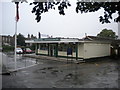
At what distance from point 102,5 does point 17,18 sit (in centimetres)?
1211

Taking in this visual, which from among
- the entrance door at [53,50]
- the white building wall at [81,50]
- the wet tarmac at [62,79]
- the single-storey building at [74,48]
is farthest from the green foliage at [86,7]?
the entrance door at [53,50]

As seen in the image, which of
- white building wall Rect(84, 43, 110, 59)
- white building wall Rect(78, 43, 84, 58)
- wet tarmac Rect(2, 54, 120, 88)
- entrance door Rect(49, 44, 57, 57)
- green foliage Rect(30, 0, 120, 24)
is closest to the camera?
green foliage Rect(30, 0, 120, 24)

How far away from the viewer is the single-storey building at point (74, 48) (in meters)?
25.7

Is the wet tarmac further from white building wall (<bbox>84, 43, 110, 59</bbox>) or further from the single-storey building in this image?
white building wall (<bbox>84, 43, 110, 59</bbox>)

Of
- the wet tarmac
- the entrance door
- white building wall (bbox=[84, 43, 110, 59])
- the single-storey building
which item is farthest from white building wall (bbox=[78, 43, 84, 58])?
the wet tarmac

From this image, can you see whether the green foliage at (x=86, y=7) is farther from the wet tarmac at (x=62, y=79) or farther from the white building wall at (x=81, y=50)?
the white building wall at (x=81, y=50)

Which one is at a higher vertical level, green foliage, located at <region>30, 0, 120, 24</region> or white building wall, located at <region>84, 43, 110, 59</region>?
green foliage, located at <region>30, 0, 120, 24</region>

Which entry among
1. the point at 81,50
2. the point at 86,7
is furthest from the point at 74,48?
the point at 86,7

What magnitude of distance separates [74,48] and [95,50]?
11.4 ft

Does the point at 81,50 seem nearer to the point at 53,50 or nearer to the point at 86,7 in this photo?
the point at 53,50

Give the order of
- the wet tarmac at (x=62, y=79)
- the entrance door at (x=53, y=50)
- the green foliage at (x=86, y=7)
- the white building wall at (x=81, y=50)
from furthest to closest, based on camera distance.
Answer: the entrance door at (x=53, y=50), the white building wall at (x=81, y=50), the wet tarmac at (x=62, y=79), the green foliage at (x=86, y=7)

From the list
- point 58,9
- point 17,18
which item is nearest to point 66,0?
point 58,9

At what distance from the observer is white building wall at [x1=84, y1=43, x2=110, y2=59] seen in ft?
85.8

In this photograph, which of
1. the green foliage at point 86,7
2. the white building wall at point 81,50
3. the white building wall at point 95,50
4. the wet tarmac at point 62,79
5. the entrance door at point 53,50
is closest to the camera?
the green foliage at point 86,7
